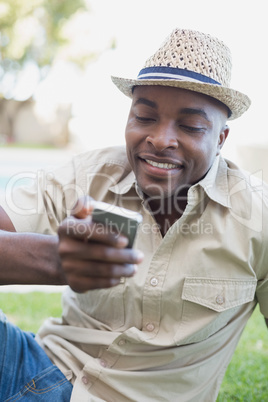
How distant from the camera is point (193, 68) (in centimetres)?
194

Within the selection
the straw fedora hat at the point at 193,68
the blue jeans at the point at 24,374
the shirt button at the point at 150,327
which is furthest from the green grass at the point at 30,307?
the straw fedora hat at the point at 193,68

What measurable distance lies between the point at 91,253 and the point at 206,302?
3.11 ft

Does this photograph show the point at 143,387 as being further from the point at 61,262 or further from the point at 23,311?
the point at 23,311

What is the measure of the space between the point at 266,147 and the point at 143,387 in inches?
303

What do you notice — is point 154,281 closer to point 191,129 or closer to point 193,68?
point 191,129

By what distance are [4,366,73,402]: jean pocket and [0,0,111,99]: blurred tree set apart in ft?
67.3

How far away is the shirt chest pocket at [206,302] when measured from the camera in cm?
195

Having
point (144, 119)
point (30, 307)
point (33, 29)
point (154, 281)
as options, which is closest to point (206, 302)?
point (154, 281)

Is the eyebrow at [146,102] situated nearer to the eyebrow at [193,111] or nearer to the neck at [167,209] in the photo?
the eyebrow at [193,111]

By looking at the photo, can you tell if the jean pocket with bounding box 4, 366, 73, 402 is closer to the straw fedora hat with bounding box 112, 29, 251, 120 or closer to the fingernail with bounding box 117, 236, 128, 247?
the fingernail with bounding box 117, 236, 128, 247

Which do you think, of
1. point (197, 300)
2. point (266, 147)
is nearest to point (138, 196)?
point (197, 300)

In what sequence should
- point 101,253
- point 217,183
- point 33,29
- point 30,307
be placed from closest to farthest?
point 101,253 < point 217,183 < point 30,307 < point 33,29

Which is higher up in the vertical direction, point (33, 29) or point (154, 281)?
point (33, 29)

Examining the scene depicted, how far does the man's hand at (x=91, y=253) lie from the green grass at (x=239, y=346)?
6.21 feet
